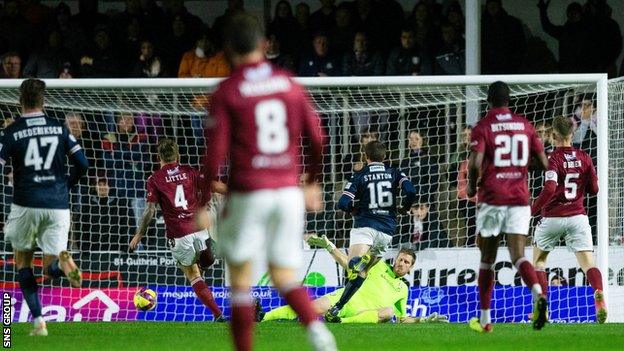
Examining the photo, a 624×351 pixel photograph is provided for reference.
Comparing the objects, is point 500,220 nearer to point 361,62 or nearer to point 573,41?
point 361,62

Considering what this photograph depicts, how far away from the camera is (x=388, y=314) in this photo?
13.8m

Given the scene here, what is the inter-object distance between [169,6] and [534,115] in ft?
21.1

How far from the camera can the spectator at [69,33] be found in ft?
61.2

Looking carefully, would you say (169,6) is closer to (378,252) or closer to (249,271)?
(378,252)

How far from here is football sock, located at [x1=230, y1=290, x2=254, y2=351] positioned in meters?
6.95

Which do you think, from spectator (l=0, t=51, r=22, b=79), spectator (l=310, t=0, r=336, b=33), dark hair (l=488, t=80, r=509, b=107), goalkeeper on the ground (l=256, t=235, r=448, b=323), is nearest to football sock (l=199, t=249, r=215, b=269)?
goalkeeper on the ground (l=256, t=235, r=448, b=323)

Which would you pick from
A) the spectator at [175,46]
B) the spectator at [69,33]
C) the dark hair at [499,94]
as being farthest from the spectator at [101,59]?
the dark hair at [499,94]

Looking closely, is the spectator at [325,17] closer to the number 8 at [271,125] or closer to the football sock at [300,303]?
the number 8 at [271,125]

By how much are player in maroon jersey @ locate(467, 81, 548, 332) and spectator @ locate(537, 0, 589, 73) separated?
728cm

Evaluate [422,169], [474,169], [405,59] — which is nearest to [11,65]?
[405,59]

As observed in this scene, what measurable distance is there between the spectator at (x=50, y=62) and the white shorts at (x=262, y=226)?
11.4 meters

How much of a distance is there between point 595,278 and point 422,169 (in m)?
2.91

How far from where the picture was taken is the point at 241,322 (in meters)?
6.96

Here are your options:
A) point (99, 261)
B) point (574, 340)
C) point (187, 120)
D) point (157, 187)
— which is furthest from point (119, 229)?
point (574, 340)
